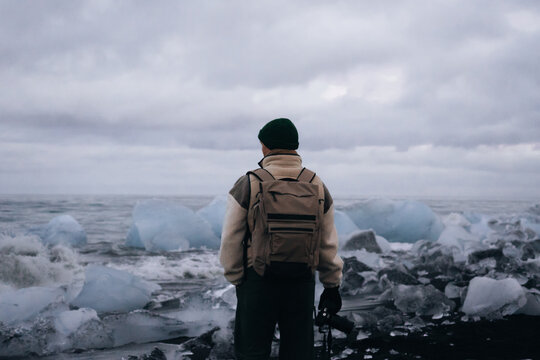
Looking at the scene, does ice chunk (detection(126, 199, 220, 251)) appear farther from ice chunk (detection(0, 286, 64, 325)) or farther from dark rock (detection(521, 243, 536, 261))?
dark rock (detection(521, 243, 536, 261))

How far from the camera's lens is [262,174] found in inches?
95.2

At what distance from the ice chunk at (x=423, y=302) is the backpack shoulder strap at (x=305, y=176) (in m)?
3.72

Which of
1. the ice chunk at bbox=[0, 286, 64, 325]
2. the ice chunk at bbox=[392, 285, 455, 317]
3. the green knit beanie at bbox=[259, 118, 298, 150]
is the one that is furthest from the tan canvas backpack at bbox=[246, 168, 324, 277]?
the ice chunk at bbox=[0, 286, 64, 325]

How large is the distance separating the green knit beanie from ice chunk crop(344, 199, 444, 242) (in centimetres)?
1280

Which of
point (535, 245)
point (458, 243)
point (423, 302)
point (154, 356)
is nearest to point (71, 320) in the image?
point (154, 356)

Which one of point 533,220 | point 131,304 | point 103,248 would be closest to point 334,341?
point 131,304

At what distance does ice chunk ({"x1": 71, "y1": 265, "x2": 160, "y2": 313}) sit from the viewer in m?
5.75

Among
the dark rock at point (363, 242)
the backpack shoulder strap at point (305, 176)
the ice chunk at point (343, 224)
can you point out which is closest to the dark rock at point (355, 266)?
the dark rock at point (363, 242)

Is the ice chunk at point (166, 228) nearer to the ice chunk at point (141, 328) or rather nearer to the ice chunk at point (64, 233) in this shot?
the ice chunk at point (64, 233)

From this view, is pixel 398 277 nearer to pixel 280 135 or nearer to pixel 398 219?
pixel 280 135

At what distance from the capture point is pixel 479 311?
5.38 metres

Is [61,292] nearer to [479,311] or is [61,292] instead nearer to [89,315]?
[89,315]

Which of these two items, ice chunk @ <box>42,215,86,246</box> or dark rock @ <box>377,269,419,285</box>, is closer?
dark rock @ <box>377,269,419,285</box>

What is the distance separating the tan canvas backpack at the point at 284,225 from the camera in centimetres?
227
